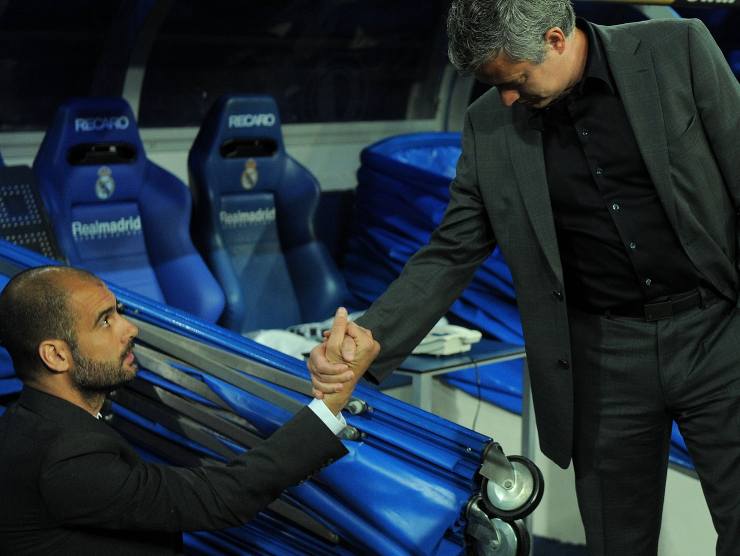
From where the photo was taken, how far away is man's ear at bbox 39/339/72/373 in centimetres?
196

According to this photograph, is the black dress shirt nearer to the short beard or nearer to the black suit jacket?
the black suit jacket

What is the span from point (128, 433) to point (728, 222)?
1.34m

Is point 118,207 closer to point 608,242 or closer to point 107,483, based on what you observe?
point 608,242

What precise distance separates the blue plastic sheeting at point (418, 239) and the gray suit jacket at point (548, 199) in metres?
1.88

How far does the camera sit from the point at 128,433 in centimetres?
261

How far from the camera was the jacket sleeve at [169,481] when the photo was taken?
6.09 feet

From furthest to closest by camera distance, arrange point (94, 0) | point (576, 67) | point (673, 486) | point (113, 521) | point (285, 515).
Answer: point (94, 0)
point (673, 486)
point (285, 515)
point (576, 67)
point (113, 521)

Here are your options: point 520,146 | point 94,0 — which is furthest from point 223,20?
point 520,146

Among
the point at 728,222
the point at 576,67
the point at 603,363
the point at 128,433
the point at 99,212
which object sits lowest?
the point at 99,212

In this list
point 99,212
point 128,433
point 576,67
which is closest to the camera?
point 576,67

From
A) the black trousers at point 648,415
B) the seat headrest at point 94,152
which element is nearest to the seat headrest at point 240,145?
the seat headrest at point 94,152

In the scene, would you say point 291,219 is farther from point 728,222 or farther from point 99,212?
point 728,222

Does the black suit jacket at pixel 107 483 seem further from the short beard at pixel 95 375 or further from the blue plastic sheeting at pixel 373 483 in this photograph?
the blue plastic sheeting at pixel 373 483

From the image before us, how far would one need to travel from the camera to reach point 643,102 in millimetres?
2217
